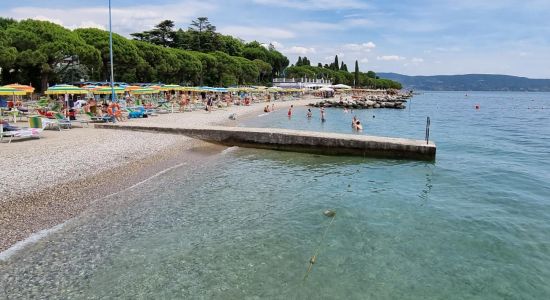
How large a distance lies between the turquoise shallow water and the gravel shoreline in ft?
2.26

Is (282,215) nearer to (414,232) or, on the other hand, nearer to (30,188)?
(414,232)

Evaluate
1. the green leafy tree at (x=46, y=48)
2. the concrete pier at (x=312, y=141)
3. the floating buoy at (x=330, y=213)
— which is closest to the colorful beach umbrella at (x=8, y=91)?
the concrete pier at (x=312, y=141)

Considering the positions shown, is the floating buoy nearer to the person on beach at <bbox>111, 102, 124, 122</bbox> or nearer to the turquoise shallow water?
the turquoise shallow water

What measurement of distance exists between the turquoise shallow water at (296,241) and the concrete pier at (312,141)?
8.68 feet

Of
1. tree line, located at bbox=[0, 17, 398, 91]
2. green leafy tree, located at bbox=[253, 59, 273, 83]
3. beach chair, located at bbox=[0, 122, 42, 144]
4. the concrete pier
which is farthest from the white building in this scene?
beach chair, located at bbox=[0, 122, 42, 144]

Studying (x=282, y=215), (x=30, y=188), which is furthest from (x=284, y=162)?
(x=30, y=188)

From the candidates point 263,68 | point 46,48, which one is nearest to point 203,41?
point 263,68

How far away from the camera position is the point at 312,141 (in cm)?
1853

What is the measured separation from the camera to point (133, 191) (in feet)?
37.8

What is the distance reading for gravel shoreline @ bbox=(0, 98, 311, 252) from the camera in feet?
29.2

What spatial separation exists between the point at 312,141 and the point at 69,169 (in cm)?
1025

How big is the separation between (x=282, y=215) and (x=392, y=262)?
125 inches

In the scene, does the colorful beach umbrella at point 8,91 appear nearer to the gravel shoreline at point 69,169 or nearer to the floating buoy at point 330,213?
the gravel shoreline at point 69,169

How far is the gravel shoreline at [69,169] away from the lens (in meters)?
8.91
